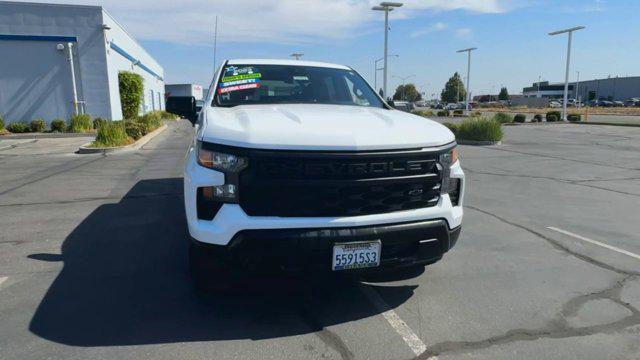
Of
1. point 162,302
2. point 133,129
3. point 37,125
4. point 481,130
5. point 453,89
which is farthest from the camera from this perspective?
point 453,89

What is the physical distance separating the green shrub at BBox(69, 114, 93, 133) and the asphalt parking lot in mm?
13589

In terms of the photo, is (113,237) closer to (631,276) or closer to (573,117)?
(631,276)

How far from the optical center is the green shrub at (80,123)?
19141 millimetres

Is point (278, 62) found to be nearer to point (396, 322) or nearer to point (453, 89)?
point (396, 322)

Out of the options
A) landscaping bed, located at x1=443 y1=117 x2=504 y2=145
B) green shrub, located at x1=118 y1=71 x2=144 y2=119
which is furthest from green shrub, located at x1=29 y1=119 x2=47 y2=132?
landscaping bed, located at x1=443 y1=117 x2=504 y2=145

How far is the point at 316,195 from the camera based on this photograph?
301cm

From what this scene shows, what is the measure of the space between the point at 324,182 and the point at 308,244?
1.37ft

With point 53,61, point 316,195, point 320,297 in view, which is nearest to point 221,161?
point 316,195

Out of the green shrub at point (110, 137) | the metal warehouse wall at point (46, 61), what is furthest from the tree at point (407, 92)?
the green shrub at point (110, 137)

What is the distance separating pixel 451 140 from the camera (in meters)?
3.48

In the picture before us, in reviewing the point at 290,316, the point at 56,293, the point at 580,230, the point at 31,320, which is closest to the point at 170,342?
the point at 290,316

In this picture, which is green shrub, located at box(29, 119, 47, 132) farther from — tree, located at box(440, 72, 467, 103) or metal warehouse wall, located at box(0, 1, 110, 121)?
tree, located at box(440, 72, 467, 103)

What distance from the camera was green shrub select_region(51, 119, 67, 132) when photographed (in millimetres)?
18875

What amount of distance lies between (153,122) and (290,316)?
2138cm
